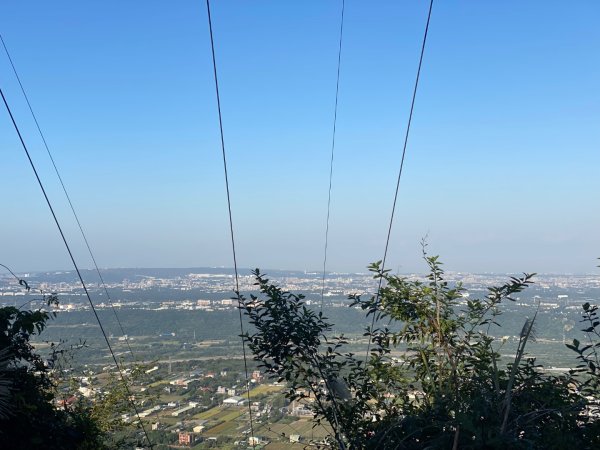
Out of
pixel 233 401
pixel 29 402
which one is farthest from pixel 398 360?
pixel 233 401

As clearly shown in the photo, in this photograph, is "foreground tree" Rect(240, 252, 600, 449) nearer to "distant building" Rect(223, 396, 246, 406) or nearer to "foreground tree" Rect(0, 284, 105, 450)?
"foreground tree" Rect(0, 284, 105, 450)

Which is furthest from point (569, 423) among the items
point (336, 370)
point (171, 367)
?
point (171, 367)

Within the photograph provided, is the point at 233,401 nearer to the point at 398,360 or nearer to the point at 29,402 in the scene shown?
the point at 29,402

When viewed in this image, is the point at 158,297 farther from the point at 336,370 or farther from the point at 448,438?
the point at 448,438

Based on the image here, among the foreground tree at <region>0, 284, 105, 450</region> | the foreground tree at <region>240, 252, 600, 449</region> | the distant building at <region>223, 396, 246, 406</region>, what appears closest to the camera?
the foreground tree at <region>240, 252, 600, 449</region>

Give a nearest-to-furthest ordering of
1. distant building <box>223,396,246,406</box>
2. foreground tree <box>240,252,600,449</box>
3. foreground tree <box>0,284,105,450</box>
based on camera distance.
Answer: foreground tree <box>240,252,600,449</box> < foreground tree <box>0,284,105,450</box> < distant building <box>223,396,246,406</box>

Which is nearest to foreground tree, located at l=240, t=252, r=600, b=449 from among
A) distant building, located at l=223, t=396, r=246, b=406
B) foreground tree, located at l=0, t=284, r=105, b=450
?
foreground tree, located at l=0, t=284, r=105, b=450

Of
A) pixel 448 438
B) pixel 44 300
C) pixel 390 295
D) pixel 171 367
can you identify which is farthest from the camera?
pixel 171 367

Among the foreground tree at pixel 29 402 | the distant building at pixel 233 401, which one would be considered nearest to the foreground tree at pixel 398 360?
the foreground tree at pixel 29 402

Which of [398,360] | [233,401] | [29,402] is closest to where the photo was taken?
[398,360]
